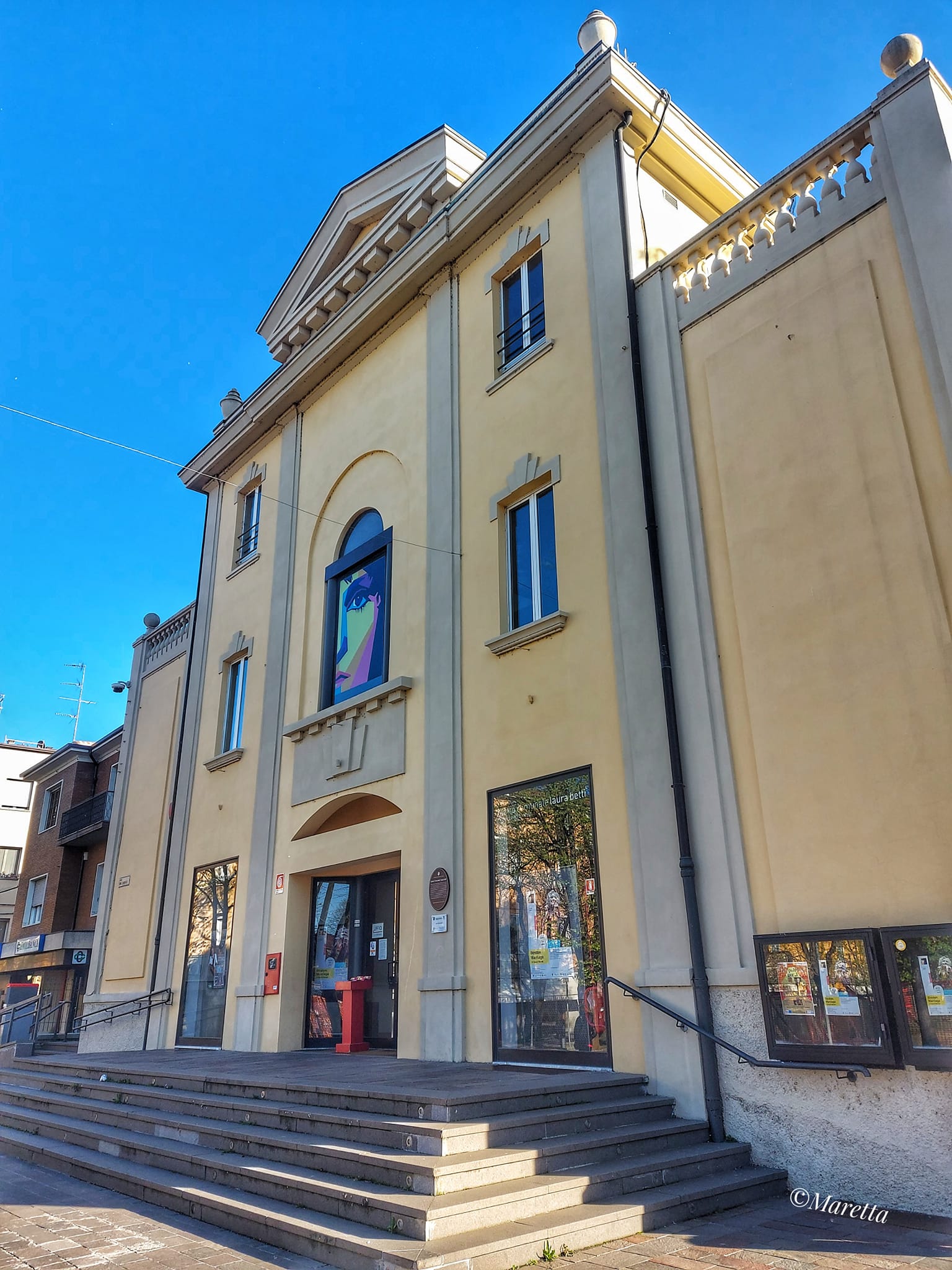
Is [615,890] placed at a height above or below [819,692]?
below

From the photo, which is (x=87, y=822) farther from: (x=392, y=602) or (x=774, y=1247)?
(x=774, y=1247)

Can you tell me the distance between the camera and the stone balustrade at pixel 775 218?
25.8 ft

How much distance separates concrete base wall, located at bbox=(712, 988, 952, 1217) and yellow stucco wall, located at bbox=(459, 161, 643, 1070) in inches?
41.3

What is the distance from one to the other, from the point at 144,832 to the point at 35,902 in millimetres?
17235

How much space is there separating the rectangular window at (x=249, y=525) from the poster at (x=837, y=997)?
12.5 m

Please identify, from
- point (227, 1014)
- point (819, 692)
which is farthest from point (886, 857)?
point (227, 1014)

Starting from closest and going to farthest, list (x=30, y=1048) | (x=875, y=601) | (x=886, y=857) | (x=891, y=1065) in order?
(x=891, y=1065) → (x=886, y=857) → (x=875, y=601) → (x=30, y=1048)

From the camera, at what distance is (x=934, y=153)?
7.21 meters

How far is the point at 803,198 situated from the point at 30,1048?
15714 mm

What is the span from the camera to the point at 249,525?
1733 centimetres

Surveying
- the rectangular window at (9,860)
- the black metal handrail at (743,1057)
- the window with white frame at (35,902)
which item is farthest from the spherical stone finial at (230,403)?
the rectangular window at (9,860)

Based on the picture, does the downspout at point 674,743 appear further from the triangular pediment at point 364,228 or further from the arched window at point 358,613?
the arched window at point 358,613

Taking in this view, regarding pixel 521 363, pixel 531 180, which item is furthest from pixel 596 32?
pixel 521 363

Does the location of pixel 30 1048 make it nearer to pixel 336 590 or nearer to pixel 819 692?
pixel 336 590
